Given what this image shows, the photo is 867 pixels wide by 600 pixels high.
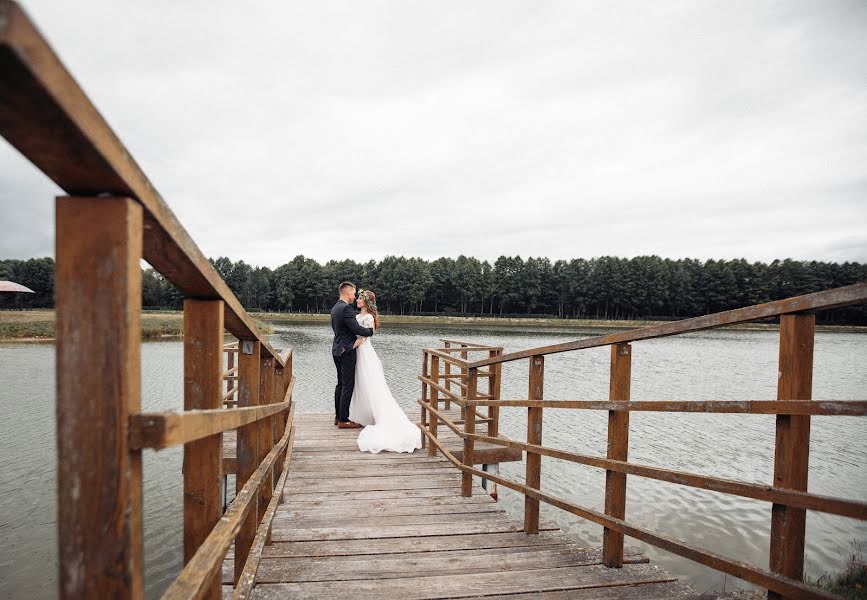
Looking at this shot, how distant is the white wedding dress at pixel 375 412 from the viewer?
5.98m

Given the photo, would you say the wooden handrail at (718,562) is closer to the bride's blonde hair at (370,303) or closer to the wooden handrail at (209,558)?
the wooden handrail at (209,558)

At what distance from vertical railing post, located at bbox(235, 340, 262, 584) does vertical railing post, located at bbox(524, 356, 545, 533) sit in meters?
2.02

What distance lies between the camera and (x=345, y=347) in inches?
275

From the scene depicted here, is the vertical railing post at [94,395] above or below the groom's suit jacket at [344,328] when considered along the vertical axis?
above

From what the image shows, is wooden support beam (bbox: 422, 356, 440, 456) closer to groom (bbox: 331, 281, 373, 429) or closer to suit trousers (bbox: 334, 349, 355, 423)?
groom (bbox: 331, 281, 373, 429)

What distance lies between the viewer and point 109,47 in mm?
2711

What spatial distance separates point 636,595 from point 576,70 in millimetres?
53770

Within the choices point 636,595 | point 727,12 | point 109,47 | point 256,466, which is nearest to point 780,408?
point 636,595

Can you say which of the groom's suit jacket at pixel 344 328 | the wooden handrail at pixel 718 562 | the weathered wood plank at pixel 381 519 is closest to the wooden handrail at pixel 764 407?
the wooden handrail at pixel 718 562

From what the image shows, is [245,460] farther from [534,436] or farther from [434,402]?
[434,402]

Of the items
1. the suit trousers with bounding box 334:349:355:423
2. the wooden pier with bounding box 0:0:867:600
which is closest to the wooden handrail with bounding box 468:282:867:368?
the wooden pier with bounding box 0:0:867:600

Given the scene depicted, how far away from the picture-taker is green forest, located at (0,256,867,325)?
3748 inches

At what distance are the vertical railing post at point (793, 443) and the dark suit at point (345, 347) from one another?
18.1ft

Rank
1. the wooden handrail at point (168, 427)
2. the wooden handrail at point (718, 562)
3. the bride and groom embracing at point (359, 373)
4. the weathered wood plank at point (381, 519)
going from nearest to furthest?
the wooden handrail at point (168, 427), the wooden handrail at point (718, 562), the weathered wood plank at point (381, 519), the bride and groom embracing at point (359, 373)
